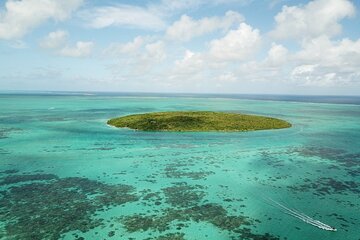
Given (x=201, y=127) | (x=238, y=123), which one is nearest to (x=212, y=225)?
(x=201, y=127)

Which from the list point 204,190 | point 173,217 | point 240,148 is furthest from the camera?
point 240,148

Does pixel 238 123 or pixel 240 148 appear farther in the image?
pixel 238 123

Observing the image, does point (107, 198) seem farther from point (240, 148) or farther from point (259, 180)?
point (240, 148)

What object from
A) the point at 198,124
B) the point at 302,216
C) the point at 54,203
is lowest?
the point at 54,203

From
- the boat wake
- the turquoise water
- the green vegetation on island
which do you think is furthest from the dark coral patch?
the green vegetation on island

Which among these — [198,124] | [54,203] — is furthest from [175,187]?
[198,124]

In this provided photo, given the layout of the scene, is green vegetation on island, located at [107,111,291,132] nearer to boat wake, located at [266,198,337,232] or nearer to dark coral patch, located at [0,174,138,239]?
dark coral patch, located at [0,174,138,239]

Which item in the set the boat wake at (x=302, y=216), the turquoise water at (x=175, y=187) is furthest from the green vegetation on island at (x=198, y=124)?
the boat wake at (x=302, y=216)

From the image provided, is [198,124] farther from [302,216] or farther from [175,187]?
[302,216]
